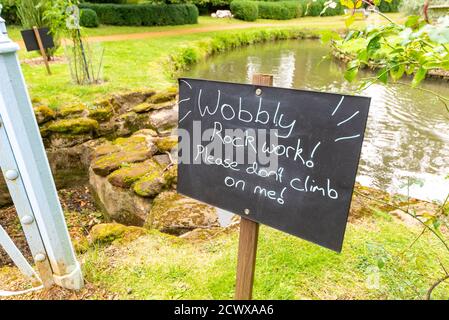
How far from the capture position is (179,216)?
2.72 metres

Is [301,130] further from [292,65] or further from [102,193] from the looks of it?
[292,65]

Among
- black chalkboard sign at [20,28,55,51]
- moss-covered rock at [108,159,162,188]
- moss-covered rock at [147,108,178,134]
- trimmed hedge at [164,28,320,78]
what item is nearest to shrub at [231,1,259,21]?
trimmed hedge at [164,28,320,78]

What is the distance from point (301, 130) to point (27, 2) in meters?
8.05

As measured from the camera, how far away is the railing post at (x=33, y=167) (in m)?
1.37

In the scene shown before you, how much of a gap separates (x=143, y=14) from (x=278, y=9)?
36.7ft

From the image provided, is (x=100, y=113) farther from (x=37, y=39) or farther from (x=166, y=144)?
(x=37, y=39)

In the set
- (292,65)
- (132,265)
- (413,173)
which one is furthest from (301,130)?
(292,65)

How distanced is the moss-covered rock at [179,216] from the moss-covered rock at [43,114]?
2.36 meters

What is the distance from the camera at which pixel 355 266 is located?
205cm

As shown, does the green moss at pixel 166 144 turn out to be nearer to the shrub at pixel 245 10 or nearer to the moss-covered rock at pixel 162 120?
the moss-covered rock at pixel 162 120

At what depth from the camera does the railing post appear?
137cm

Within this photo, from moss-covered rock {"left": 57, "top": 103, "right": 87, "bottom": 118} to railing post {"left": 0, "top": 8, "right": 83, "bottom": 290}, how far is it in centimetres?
330

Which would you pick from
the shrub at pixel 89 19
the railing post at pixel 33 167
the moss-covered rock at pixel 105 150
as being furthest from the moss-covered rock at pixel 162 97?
the shrub at pixel 89 19
